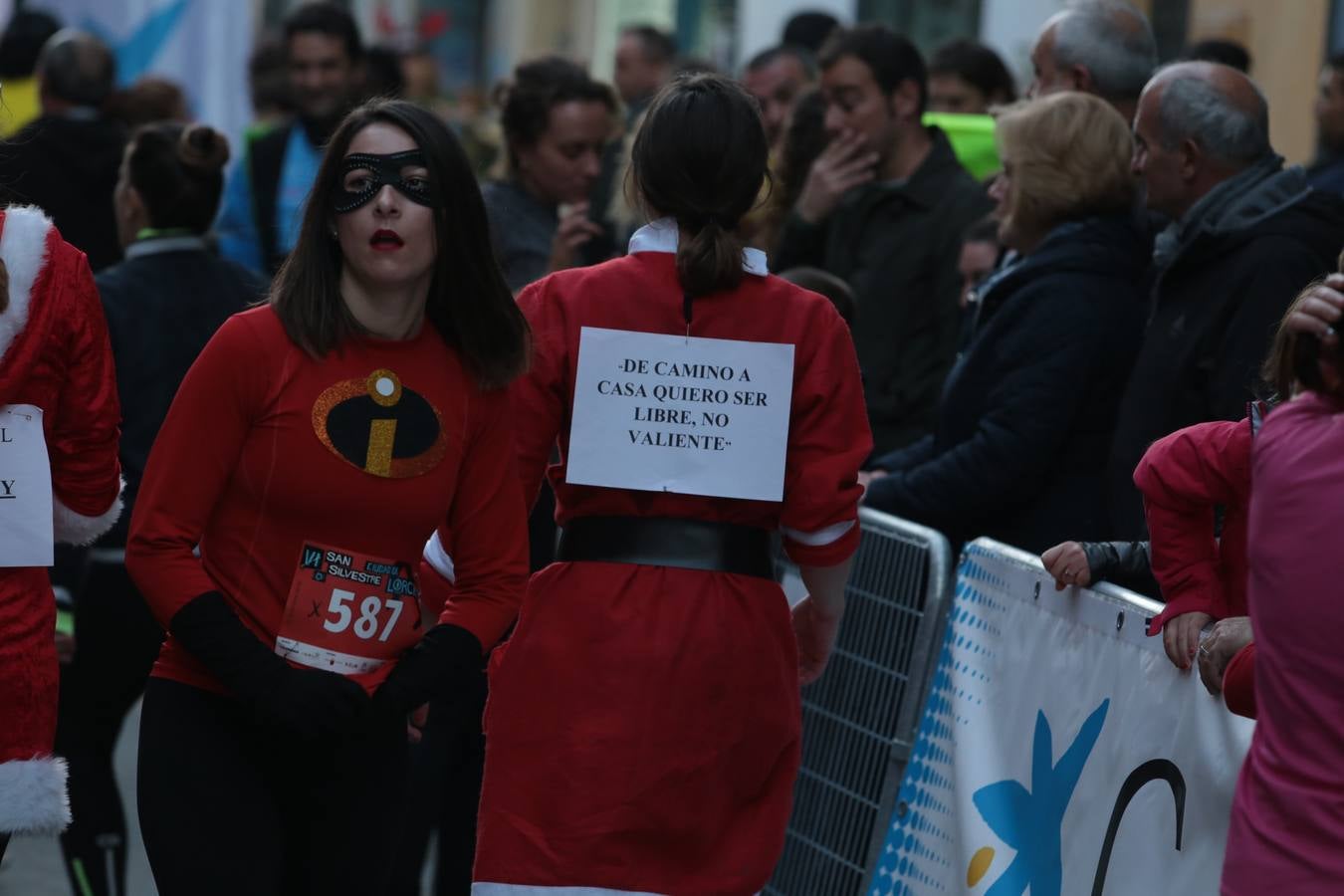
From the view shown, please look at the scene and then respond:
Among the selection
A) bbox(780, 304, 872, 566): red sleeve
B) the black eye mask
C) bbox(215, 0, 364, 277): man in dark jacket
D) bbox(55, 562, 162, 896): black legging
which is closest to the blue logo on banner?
bbox(780, 304, 872, 566): red sleeve

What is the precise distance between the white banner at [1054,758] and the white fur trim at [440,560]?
52.2 inches

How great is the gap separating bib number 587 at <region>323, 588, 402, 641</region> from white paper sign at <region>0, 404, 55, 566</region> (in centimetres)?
51

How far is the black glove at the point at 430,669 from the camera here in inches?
147

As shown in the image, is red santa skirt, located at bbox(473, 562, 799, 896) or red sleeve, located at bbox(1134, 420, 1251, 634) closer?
red sleeve, located at bbox(1134, 420, 1251, 634)

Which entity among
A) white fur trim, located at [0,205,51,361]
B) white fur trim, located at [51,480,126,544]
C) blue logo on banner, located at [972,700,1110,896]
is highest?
white fur trim, located at [0,205,51,361]

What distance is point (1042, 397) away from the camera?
533cm

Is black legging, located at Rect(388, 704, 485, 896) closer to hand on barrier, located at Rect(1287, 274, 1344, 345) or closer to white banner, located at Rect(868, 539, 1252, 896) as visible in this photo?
white banner, located at Rect(868, 539, 1252, 896)

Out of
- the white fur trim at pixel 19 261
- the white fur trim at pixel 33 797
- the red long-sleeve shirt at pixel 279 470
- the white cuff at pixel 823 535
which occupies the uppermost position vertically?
the white fur trim at pixel 19 261

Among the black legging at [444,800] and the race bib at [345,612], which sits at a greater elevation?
the race bib at [345,612]

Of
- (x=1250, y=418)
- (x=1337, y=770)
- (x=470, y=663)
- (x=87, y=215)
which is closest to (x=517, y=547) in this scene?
(x=470, y=663)

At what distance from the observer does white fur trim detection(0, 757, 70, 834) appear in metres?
3.73

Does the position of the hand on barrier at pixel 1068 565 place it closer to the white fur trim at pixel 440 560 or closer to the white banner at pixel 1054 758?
the white banner at pixel 1054 758

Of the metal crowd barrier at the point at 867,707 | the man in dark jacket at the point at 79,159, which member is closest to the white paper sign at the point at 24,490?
the metal crowd barrier at the point at 867,707

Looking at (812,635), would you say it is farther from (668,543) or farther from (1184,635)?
(1184,635)
